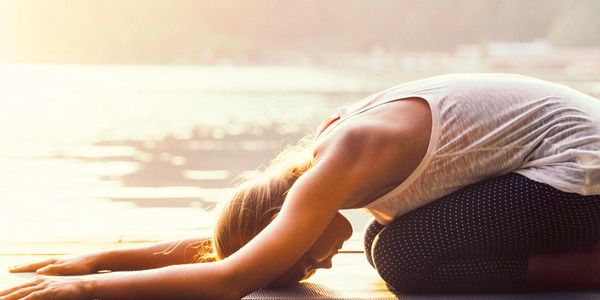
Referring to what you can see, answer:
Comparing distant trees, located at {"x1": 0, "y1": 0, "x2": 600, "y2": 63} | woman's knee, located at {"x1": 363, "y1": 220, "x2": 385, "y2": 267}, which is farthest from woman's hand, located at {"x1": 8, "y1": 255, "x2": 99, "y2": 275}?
distant trees, located at {"x1": 0, "y1": 0, "x2": 600, "y2": 63}

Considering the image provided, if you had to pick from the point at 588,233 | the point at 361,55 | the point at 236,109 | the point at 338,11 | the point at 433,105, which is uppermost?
the point at 338,11

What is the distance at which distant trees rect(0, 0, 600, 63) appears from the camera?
2150cm

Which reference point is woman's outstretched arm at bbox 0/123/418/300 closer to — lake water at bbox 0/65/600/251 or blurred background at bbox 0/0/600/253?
lake water at bbox 0/65/600/251

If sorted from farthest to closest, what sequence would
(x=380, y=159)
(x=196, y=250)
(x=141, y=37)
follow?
(x=141, y=37)
(x=196, y=250)
(x=380, y=159)

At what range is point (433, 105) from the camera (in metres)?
1.54

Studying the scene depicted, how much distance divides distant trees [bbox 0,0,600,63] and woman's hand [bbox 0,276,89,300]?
2003cm

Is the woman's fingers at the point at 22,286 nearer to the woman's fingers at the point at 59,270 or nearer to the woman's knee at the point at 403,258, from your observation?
the woman's fingers at the point at 59,270

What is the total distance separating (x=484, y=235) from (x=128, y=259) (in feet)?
2.42

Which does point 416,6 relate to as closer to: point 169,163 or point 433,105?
point 169,163

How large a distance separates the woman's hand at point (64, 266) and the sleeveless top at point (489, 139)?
578mm

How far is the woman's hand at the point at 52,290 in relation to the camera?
1371 mm

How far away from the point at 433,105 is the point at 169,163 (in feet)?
18.3

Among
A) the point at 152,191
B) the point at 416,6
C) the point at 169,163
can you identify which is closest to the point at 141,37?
the point at 416,6

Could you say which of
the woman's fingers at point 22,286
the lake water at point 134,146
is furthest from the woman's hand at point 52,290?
the lake water at point 134,146
